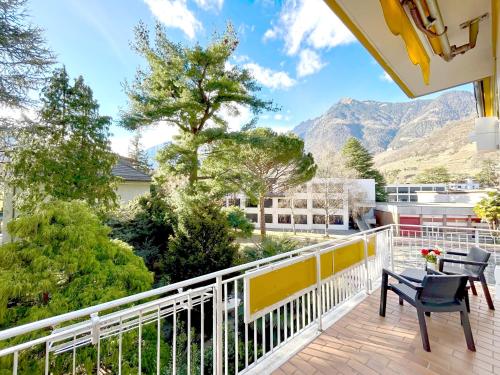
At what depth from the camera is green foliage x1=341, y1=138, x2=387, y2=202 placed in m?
27.4

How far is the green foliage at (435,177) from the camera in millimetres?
36094

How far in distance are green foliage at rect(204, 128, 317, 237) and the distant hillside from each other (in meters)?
31.1

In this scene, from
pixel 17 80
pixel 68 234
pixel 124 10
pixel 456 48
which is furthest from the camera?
pixel 124 10

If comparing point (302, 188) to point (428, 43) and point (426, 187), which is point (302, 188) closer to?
point (428, 43)

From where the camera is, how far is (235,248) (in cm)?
680

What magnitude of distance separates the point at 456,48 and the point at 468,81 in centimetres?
102

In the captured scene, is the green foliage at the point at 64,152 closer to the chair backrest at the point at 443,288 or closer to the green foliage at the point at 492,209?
the chair backrest at the point at 443,288

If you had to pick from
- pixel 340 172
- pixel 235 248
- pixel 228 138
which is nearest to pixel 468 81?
pixel 235 248

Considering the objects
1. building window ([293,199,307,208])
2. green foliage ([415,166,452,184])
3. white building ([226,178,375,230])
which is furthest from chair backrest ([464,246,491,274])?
green foliage ([415,166,452,184])

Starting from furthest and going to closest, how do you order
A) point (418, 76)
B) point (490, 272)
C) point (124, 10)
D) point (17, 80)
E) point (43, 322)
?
point (124, 10)
point (17, 80)
point (490, 272)
point (418, 76)
point (43, 322)

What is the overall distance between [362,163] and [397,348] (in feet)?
95.2

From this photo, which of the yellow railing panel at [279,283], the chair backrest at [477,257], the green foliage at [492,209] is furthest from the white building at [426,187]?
the yellow railing panel at [279,283]

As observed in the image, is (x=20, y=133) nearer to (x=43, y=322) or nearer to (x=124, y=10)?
(x=124, y=10)

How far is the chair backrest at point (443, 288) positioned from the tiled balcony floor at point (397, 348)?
44 centimetres
